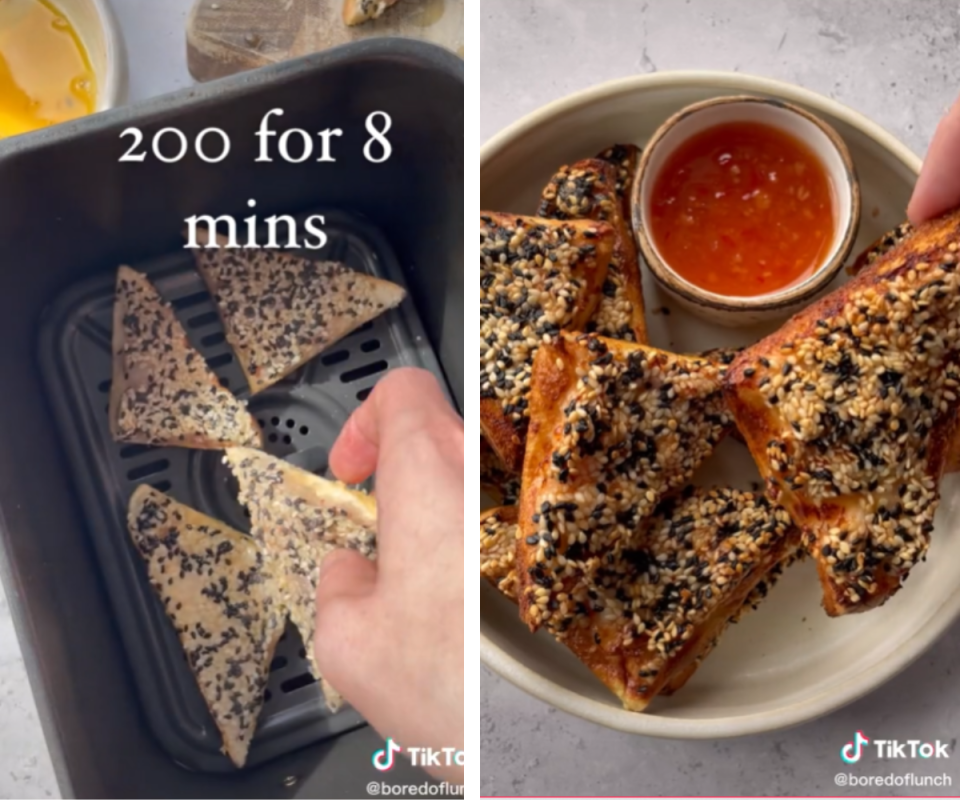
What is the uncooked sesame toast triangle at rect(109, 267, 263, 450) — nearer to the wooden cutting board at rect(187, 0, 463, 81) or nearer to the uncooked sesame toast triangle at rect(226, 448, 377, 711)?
the uncooked sesame toast triangle at rect(226, 448, 377, 711)

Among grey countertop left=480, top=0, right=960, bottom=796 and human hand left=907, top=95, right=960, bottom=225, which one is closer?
human hand left=907, top=95, right=960, bottom=225

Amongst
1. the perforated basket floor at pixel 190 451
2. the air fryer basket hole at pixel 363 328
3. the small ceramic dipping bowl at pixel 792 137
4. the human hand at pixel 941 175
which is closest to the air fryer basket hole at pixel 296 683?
the perforated basket floor at pixel 190 451

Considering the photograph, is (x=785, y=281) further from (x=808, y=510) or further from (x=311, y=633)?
(x=311, y=633)

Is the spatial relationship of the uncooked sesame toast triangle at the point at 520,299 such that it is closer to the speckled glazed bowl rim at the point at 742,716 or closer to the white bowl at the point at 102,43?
the speckled glazed bowl rim at the point at 742,716

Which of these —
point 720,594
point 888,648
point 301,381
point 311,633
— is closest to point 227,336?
point 301,381

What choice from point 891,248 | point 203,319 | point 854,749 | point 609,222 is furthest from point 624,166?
point 854,749

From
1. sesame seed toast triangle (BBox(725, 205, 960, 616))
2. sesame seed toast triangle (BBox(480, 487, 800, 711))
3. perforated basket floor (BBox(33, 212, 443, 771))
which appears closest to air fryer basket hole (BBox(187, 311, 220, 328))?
perforated basket floor (BBox(33, 212, 443, 771))
